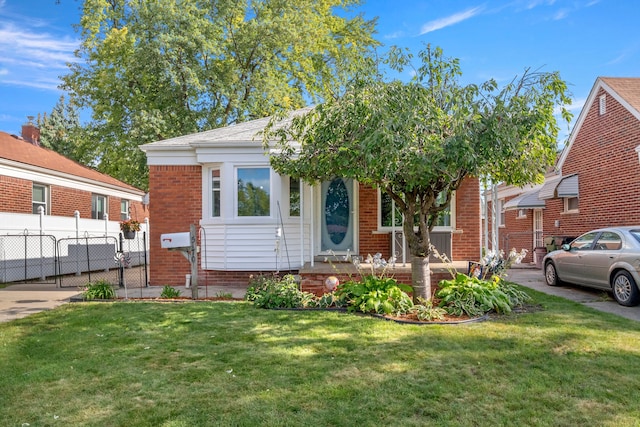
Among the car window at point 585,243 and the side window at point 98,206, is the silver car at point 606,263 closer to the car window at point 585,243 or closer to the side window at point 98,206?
the car window at point 585,243

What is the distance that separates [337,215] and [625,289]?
20.1 ft

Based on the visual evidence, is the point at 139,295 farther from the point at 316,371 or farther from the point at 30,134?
the point at 30,134

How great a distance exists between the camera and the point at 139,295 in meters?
9.61

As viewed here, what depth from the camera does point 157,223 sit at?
1091 cm

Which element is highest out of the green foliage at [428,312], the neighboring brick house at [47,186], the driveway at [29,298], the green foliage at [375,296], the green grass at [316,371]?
the neighboring brick house at [47,186]

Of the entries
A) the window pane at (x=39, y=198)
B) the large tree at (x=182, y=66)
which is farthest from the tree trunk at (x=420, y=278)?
the window pane at (x=39, y=198)

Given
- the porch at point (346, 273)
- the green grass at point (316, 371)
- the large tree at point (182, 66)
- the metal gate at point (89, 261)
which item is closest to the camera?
the green grass at point (316, 371)

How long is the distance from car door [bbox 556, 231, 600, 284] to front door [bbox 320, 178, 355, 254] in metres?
5.12

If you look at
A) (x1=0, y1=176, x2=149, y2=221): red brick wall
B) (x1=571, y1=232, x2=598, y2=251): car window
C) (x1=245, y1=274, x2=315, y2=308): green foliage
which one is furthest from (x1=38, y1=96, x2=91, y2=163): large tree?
(x1=571, y1=232, x2=598, y2=251): car window

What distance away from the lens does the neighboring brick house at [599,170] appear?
12.7m

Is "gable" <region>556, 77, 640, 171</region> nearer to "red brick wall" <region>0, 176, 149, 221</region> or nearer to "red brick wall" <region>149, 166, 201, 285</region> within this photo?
"red brick wall" <region>149, 166, 201, 285</region>

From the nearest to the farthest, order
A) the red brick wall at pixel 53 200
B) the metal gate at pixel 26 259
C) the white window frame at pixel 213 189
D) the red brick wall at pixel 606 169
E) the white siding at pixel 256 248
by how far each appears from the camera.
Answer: the white siding at pixel 256 248, the white window frame at pixel 213 189, the red brick wall at pixel 606 169, the metal gate at pixel 26 259, the red brick wall at pixel 53 200

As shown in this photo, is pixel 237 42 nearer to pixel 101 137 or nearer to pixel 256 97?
pixel 256 97

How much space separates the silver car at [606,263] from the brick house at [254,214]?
2.13 m
